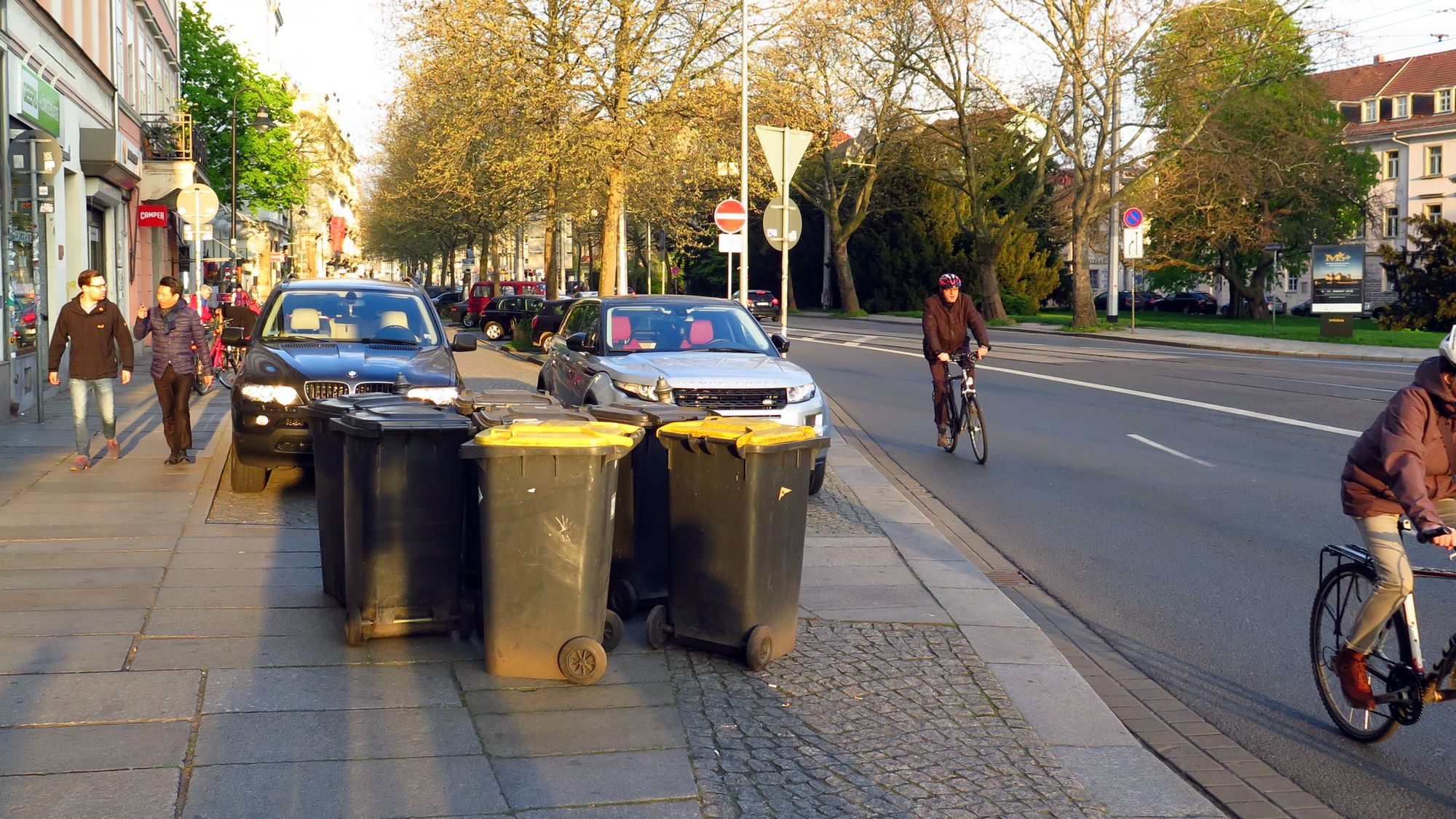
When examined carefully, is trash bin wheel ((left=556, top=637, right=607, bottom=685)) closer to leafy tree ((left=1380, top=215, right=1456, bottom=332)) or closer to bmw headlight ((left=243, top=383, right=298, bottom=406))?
bmw headlight ((left=243, top=383, right=298, bottom=406))

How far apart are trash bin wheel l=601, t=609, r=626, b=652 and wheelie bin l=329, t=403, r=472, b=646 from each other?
673 mm

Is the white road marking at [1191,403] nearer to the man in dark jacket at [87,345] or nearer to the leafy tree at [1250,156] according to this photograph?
the man in dark jacket at [87,345]

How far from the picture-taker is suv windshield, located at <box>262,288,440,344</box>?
1195 centimetres

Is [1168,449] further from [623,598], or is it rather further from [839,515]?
[623,598]

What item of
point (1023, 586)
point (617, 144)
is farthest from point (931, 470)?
point (617, 144)

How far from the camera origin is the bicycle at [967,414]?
13.2 metres

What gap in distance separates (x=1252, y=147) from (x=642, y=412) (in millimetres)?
38474

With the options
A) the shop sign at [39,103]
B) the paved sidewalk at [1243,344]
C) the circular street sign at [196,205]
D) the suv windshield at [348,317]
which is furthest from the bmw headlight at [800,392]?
the paved sidewalk at [1243,344]

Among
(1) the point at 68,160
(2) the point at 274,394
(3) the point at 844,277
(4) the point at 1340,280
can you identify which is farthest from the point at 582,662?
(3) the point at 844,277

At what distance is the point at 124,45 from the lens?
2903cm

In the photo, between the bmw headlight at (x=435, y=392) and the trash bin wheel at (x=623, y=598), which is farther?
the bmw headlight at (x=435, y=392)

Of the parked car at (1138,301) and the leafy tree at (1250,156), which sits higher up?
the leafy tree at (1250,156)

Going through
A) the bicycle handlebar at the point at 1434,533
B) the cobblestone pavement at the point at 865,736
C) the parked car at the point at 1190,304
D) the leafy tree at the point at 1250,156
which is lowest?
the cobblestone pavement at the point at 865,736

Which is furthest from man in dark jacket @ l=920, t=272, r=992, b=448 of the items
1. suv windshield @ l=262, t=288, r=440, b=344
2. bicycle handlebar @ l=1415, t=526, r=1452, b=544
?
bicycle handlebar @ l=1415, t=526, r=1452, b=544
